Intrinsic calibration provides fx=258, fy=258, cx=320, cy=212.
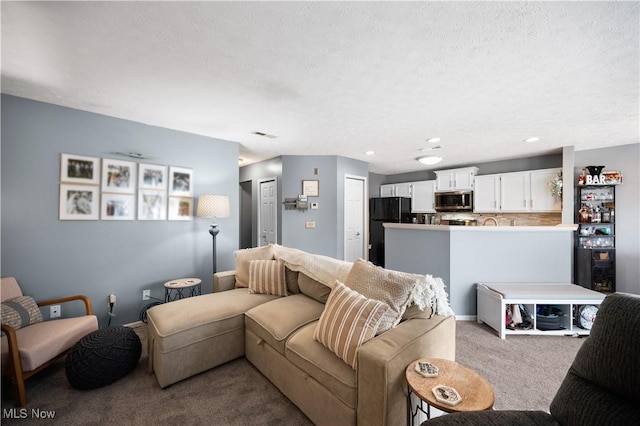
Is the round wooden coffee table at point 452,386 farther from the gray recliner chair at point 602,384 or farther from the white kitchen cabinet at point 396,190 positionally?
the white kitchen cabinet at point 396,190

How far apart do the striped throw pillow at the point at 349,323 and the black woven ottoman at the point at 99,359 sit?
1.58 metres

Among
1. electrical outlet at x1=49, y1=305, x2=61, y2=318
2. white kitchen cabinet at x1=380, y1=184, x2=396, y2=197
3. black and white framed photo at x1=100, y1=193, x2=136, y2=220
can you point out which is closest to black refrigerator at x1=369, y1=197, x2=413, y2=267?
white kitchen cabinet at x1=380, y1=184, x2=396, y2=197

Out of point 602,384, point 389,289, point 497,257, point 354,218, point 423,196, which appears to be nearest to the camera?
point 602,384

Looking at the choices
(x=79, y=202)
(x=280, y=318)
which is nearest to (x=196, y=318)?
(x=280, y=318)

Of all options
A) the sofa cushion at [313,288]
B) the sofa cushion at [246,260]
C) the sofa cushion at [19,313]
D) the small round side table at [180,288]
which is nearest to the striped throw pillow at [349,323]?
the sofa cushion at [313,288]

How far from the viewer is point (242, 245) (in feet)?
21.0

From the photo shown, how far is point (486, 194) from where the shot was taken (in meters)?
5.23

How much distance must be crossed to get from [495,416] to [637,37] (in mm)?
2352

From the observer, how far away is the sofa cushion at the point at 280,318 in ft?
6.42

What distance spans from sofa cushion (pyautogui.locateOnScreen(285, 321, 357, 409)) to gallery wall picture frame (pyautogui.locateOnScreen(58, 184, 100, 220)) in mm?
2625

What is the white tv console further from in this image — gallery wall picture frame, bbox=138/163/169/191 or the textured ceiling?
gallery wall picture frame, bbox=138/163/169/191

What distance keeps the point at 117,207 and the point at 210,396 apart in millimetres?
→ 2330

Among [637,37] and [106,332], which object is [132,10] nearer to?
[106,332]

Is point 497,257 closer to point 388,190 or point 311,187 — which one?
point 311,187
